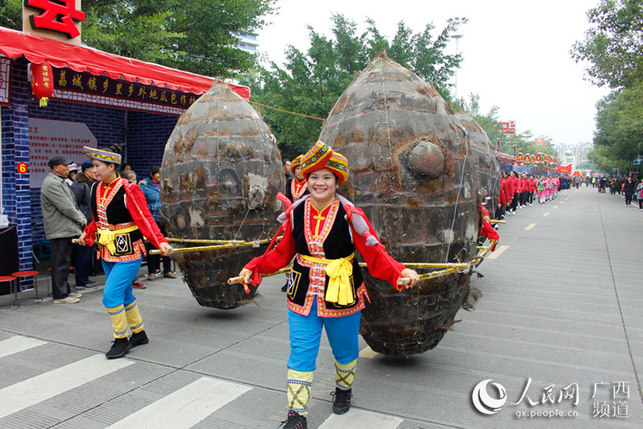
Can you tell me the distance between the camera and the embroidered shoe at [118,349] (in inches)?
177

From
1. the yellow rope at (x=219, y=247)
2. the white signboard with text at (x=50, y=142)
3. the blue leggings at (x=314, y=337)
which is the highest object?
the white signboard with text at (x=50, y=142)

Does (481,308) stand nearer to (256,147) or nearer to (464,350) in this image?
(464,350)

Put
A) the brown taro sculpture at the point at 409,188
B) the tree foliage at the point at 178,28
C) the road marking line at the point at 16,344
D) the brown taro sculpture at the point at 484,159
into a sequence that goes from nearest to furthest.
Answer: the brown taro sculpture at the point at 409,188 → the road marking line at the point at 16,344 → the brown taro sculpture at the point at 484,159 → the tree foliage at the point at 178,28

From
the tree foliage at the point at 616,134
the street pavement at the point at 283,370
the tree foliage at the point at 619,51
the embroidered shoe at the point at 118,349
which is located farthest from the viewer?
the tree foliage at the point at 616,134

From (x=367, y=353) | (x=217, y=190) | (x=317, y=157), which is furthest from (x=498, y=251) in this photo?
(x=317, y=157)

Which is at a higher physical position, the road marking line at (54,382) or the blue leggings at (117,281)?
the blue leggings at (117,281)

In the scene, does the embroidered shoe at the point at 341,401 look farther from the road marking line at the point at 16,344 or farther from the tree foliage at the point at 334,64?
the tree foliage at the point at 334,64

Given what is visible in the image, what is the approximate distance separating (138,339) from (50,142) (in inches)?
246

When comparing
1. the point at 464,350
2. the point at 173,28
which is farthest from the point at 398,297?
the point at 173,28

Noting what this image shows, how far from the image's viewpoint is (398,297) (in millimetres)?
3664

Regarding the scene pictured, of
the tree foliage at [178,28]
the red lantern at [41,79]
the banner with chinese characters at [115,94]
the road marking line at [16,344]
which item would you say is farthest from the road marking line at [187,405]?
the tree foliage at [178,28]

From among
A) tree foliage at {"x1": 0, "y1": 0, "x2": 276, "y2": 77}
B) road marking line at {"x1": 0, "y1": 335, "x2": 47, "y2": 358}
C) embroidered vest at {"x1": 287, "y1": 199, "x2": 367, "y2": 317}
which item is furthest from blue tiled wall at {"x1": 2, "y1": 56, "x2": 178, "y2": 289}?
embroidered vest at {"x1": 287, "y1": 199, "x2": 367, "y2": 317}

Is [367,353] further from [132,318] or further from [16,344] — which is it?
[16,344]

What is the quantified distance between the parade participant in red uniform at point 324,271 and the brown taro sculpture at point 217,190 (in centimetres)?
198
